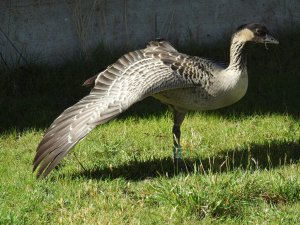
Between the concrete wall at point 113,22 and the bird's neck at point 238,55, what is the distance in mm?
2834

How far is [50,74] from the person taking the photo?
937 cm

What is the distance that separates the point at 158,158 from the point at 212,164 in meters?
0.60

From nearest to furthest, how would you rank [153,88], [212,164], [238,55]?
[153,88] < [212,164] < [238,55]

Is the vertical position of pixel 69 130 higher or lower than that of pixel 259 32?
lower

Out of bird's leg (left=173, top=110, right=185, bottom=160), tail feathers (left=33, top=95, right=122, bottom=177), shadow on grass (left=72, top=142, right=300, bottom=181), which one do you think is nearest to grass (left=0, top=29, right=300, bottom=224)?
shadow on grass (left=72, top=142, right=300, bottom=181)

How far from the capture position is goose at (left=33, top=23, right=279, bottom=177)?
632 cm

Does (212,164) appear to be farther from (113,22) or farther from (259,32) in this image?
(113,22)

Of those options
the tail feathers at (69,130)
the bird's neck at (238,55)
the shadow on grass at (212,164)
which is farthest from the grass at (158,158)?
the bird's neck at (238,55)

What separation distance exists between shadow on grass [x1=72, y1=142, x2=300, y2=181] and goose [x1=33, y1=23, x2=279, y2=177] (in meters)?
0.20

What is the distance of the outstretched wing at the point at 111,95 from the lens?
20.6 feet

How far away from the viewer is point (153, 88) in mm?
6504

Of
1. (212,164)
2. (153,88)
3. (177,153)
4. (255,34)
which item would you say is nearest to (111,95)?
(153,88)

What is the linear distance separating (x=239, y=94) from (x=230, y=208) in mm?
1521

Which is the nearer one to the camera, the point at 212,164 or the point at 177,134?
the point at 212,164
